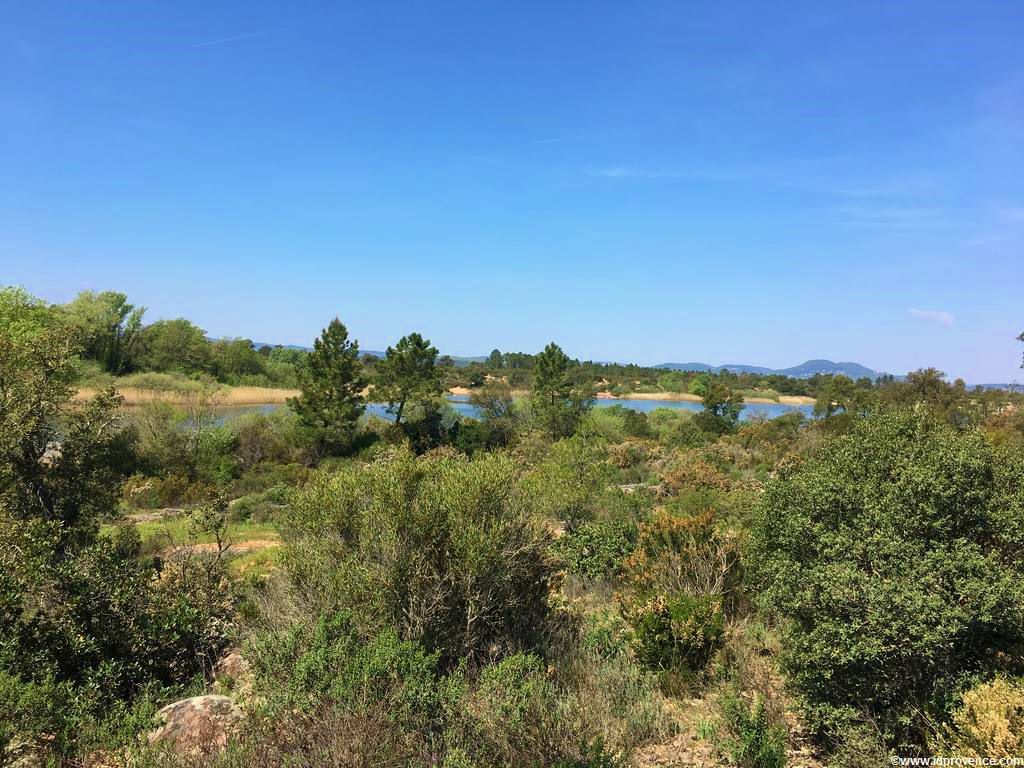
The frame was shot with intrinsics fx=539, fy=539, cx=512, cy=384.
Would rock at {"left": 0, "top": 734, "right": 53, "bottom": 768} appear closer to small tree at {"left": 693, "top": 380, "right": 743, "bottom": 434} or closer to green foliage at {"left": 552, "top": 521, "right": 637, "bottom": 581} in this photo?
green foliage at {"left": 552, "top": 521, "right": 637, "bottom": 581}

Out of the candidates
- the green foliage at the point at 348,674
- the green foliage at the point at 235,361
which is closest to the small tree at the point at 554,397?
the green foliage at the point at 348,674

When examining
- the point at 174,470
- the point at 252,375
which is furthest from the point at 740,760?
the point at 252,375

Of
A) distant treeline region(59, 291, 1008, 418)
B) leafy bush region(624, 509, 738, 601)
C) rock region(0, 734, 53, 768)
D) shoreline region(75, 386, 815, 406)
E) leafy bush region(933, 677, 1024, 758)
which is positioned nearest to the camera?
leafy bush region(933, 677, 1024, 758)

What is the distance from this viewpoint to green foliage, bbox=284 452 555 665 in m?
6.45

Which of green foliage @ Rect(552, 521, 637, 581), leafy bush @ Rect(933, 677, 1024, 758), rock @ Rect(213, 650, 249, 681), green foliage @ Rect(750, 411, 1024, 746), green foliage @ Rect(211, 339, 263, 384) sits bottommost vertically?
rock @ Rect(213, 650, 249, 681)

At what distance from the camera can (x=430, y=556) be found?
6.80 m

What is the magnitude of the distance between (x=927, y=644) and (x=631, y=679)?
3232mm

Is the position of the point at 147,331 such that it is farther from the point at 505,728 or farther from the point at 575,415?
the point at 505,728

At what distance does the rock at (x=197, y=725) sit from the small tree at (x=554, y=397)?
3440 centimetres

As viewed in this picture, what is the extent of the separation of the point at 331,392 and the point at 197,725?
31179mm

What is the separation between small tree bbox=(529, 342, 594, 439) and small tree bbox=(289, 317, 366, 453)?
13076 mm

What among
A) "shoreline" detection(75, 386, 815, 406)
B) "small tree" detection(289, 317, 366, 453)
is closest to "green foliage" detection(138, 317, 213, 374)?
"shoreline" detection(75, 386, 815, 406)

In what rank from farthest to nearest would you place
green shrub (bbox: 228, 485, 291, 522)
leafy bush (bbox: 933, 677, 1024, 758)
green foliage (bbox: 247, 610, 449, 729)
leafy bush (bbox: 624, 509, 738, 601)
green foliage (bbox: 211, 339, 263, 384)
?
green foliage (bbox: 211, 339, 263, 384)
green shrub (bbox: 228, 485, 291, 522)
leafy bush (bbox: 624, 509, 738, 601)
green foliage (bbox: 247, 610, 449, 729)
leafy bush (bbox: 933, 677, 1024, 758)

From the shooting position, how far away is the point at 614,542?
1244 centimetres
